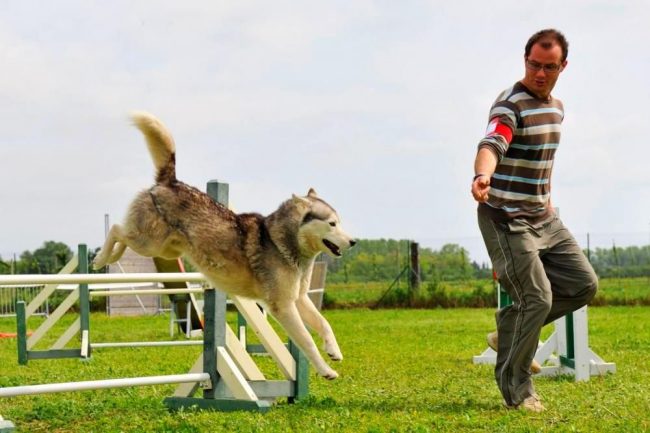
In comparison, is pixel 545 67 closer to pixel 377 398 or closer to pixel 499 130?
pixel 499 130

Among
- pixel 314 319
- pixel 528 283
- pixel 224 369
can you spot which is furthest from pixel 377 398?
pixel 528 283

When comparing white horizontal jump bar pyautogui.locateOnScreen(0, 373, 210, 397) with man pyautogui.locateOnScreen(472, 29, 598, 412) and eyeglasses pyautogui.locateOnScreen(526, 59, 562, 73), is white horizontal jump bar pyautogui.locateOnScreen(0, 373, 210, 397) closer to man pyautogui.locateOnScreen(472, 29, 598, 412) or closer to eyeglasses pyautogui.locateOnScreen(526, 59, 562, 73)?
man pyautogui.locateOnScreen(472, 29, 598, 412)

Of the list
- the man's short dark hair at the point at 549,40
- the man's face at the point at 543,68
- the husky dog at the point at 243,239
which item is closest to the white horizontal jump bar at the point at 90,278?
the husky dog at the point at 243,239

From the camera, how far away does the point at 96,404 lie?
644cm

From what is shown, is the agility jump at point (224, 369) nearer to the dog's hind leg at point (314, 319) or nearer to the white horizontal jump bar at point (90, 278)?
the white horizontal jump bar at point (90, 278)

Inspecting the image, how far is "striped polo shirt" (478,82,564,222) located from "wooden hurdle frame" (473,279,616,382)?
1637mm

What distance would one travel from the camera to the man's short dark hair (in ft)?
17.3

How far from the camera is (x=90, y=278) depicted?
5.59 m

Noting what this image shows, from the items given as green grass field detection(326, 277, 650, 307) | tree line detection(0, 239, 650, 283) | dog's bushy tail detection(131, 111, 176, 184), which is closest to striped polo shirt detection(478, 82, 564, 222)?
dog's bushy tail detection(131, 111, 176, 184)

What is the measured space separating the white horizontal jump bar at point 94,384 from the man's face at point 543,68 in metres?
2.95

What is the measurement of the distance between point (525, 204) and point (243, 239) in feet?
5.97

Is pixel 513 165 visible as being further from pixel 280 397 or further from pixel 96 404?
pixel 96 404

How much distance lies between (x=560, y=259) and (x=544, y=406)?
985 mm

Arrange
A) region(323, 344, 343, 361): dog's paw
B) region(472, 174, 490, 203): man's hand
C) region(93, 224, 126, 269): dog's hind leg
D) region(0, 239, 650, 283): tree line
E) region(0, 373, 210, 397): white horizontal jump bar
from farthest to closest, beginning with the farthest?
region(0, 239, 650, 283): tree line → region(93, 224, 126, 269): dog's hind leg → region(323, 344, 343, 361): dog's paw → region(0, 373, 210, 397): white horizontal jump bar → region(472, 174, 490, 203): man's hand
